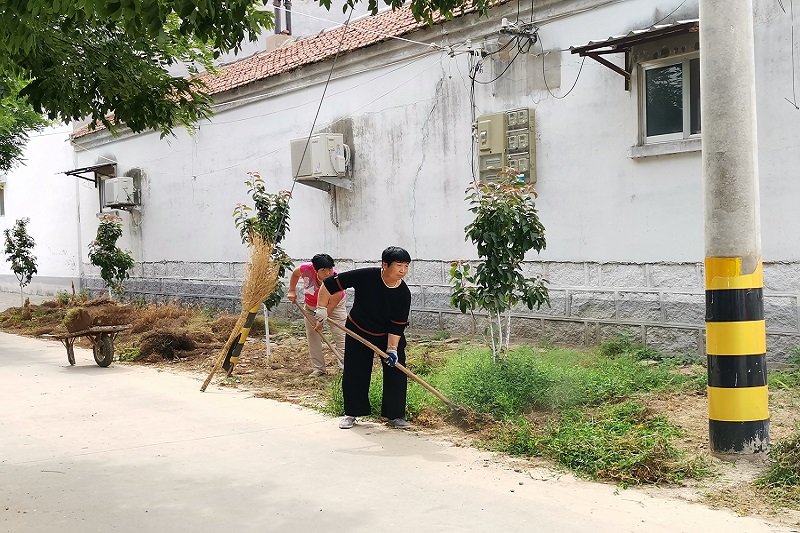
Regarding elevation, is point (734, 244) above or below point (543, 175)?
below

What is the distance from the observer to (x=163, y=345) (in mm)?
12609

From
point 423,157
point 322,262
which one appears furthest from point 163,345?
point 423,157

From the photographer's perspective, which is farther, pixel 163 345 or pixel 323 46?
pixel 323 46

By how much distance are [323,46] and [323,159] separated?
10.3 ft

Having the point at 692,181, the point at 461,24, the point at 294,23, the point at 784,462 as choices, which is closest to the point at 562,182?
the point at 692,181

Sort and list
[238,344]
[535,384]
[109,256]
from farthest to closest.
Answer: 1. [109,256]
2. [238,344]
3. [535,384]

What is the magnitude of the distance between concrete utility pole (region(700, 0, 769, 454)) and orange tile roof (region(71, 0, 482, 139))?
6.57 meters

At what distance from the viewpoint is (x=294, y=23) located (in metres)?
25.9

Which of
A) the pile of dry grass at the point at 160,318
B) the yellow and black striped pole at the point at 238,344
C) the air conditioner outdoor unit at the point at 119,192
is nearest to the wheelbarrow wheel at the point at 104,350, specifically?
the yellow and black striped pole at the point at 238,344

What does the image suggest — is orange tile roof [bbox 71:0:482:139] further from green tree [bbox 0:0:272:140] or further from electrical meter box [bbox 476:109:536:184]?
green tree [bbox 0:0:272:140]

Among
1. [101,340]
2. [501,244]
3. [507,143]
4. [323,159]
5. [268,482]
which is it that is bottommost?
[268,482]

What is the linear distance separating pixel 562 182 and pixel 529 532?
721 centimetres

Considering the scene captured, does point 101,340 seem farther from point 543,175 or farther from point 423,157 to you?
point 543,175

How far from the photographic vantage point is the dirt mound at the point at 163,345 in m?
12.5
